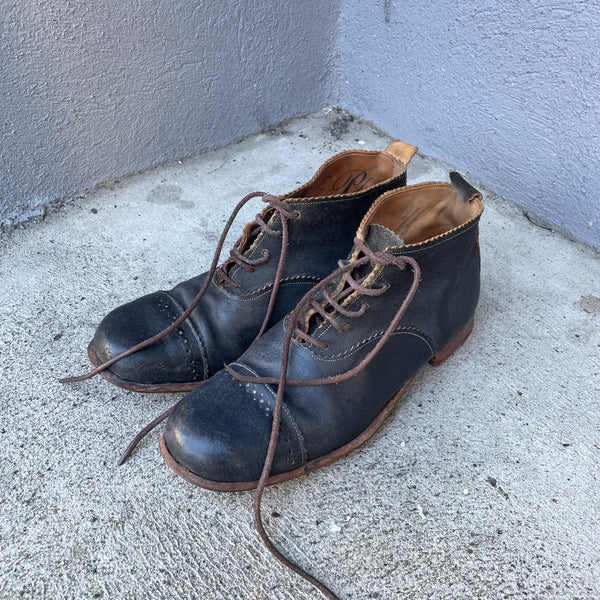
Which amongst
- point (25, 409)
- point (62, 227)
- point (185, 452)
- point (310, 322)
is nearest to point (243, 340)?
point (310, 322)

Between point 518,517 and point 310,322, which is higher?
point 310,322

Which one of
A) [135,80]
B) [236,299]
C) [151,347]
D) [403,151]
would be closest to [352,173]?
[403,151]

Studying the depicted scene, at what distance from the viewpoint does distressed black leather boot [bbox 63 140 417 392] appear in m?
1.03

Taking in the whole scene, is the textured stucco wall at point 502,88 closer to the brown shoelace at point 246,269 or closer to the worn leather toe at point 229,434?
the brown shoelace at point 246,269

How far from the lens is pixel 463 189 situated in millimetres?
1078

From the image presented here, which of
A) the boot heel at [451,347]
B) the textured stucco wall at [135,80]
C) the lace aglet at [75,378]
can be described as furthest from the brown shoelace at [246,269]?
the textured stucco wall at [135,80]

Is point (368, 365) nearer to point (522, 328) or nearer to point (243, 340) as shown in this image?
point (243, 340)

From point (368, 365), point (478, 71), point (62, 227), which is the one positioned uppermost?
point (478, 71)

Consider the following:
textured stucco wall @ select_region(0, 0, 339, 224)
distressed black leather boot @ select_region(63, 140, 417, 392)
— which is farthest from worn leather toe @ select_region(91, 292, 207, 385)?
textured stucco wall @ select_region(0, 0, 339, 224)

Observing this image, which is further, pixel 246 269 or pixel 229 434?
pixel 246 269

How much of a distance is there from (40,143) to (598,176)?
1546 millimetres

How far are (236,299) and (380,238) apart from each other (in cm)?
30

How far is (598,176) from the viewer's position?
1.45 meters

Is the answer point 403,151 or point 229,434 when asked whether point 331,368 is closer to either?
point 229,434
